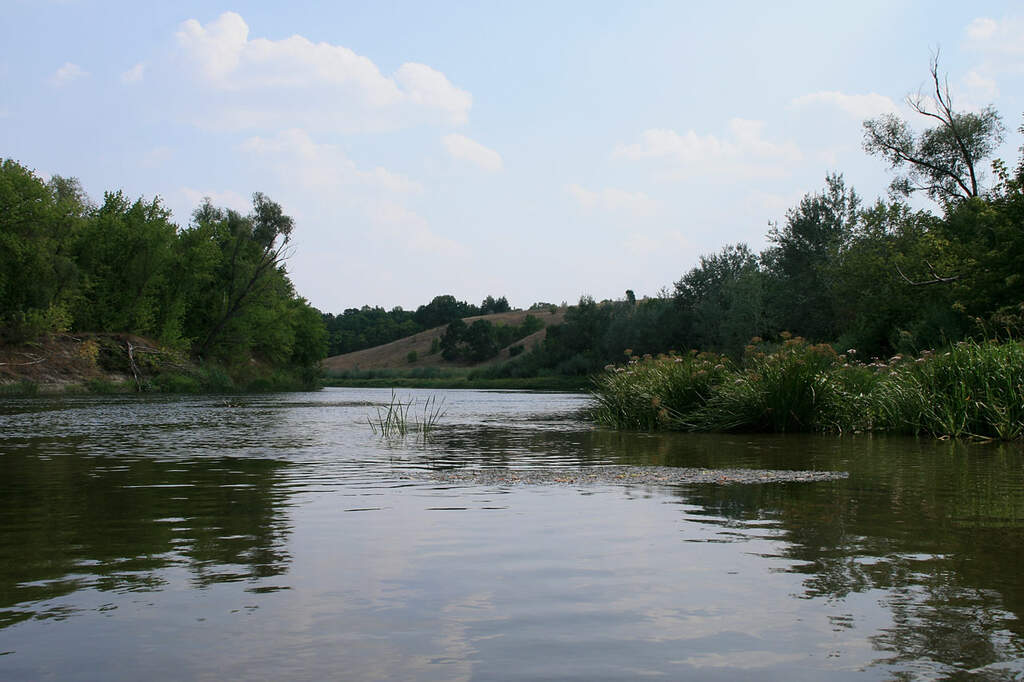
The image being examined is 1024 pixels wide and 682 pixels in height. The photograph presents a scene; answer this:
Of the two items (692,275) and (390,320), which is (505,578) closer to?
(692,275)

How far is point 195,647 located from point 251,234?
69533 millimetres

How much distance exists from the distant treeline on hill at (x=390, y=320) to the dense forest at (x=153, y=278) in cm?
8806

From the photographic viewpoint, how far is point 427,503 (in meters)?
7.99

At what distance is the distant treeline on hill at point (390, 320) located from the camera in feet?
565

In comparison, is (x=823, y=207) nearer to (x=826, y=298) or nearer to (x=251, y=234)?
(x=826, y=298)

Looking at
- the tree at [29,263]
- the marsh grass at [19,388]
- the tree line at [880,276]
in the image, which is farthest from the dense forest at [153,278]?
the tree line at [880,276]

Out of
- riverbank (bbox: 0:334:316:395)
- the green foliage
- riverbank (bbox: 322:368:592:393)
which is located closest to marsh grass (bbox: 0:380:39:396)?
riverbank (bbox: 0:334:316:395)

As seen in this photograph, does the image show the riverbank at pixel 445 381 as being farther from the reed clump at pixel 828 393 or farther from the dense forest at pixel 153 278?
the reed clump at pixel 828 393

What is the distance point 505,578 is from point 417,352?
146m

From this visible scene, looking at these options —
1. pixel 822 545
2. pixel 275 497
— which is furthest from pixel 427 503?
pixel 822 545

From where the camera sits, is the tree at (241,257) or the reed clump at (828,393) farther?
the tree at (241,257)

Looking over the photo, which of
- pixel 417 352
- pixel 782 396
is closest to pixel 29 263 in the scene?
pixel 782 396

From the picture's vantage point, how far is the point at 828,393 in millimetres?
18984

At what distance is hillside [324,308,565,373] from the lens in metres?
140
